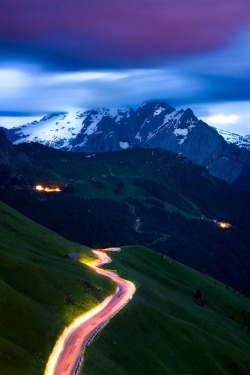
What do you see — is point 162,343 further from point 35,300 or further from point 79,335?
point 35,300

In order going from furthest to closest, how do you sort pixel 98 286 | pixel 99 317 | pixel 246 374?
pixel 98 286, pixel 246 374, pixel 99 317

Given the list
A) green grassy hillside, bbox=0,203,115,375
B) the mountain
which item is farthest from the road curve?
green grassy hillside, bbox=0,203,115,375

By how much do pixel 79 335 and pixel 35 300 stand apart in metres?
11.7

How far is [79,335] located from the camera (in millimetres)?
81625

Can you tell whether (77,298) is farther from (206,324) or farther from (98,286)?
(206,324)

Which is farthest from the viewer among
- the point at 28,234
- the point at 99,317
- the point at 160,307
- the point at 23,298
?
the point at 28,234

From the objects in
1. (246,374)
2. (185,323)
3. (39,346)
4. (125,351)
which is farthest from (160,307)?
(39,346)

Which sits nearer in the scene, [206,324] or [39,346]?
[39,346]

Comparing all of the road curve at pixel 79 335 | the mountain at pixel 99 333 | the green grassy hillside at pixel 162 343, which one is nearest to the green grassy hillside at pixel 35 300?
the mountain at pixel 99 333

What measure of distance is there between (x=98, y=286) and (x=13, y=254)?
22279mm

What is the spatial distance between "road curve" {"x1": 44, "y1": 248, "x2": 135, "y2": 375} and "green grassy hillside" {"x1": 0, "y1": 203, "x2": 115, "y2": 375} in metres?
1.34

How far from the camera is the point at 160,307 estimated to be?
126 meters

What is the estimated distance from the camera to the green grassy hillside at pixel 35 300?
2534 inches

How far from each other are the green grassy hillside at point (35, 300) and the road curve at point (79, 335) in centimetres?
134
